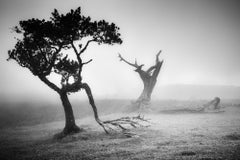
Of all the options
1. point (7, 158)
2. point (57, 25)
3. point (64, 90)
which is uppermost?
point (57, 25)

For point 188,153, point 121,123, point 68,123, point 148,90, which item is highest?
point 148,90

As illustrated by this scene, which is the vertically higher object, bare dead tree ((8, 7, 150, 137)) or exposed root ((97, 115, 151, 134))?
bare dead tree ((8, 7, 150, 137))

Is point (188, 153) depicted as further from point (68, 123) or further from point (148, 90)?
point (148, 90)

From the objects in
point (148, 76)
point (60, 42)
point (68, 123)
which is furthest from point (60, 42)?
point (148, 76)

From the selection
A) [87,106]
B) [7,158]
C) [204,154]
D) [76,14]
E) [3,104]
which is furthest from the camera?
[3,104]

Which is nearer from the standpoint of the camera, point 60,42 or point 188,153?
point 188,153

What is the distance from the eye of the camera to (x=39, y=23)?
1806cm

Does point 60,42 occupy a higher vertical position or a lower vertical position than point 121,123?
higher

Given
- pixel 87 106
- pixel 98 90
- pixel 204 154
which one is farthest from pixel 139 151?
pixel 98 90

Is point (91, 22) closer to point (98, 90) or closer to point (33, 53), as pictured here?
point (33, 53)

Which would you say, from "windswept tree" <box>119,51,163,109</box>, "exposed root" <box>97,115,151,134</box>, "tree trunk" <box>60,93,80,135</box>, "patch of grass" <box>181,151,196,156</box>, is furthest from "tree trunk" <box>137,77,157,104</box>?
"patch of grass" <box>181,151,196,156</box>

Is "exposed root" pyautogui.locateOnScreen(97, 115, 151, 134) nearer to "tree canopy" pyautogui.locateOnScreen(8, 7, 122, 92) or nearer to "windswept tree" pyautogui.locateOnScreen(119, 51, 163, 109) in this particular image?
"tree canopy" pyautogui.locateOnScreen(8, 7, 122, 92)

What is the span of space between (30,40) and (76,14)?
5810mm

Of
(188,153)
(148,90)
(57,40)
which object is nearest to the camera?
(188,153)
